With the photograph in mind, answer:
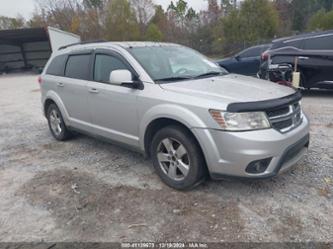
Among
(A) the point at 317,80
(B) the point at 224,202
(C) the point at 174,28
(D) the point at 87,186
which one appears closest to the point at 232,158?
(B) the point at 224,202

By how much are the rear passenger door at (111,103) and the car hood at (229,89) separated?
588 mm

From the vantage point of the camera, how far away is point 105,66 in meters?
4.11

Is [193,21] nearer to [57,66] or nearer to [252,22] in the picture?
[252,22]

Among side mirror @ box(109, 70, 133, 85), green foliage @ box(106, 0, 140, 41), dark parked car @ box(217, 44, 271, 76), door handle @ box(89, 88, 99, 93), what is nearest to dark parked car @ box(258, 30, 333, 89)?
dark parked car @ box(217, 44, 271, 76)

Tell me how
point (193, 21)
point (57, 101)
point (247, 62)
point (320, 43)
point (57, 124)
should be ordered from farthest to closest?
point (193, 21)
point (247, 62)
point (320, 43)
point (57, 124)
point (57, 101)

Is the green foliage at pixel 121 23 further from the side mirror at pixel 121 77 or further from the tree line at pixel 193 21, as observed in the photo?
the side mirror at pixel 121 77

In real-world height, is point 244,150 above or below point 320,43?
below

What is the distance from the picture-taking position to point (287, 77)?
7.70 meters

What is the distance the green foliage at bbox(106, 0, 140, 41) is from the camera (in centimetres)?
3512

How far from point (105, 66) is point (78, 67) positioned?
0.74 m

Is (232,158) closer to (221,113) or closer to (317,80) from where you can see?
(221,113)

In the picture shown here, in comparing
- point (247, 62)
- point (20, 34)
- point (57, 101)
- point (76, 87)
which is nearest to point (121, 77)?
point (76, 87)

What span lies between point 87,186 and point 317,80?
633 cm

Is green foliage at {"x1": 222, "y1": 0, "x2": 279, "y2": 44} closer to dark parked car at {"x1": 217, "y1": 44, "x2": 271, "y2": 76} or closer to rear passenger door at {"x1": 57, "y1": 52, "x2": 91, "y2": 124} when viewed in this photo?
dark parked car at {"x1": 217, "y1": 44, "x2": 271, "y2": 76}
